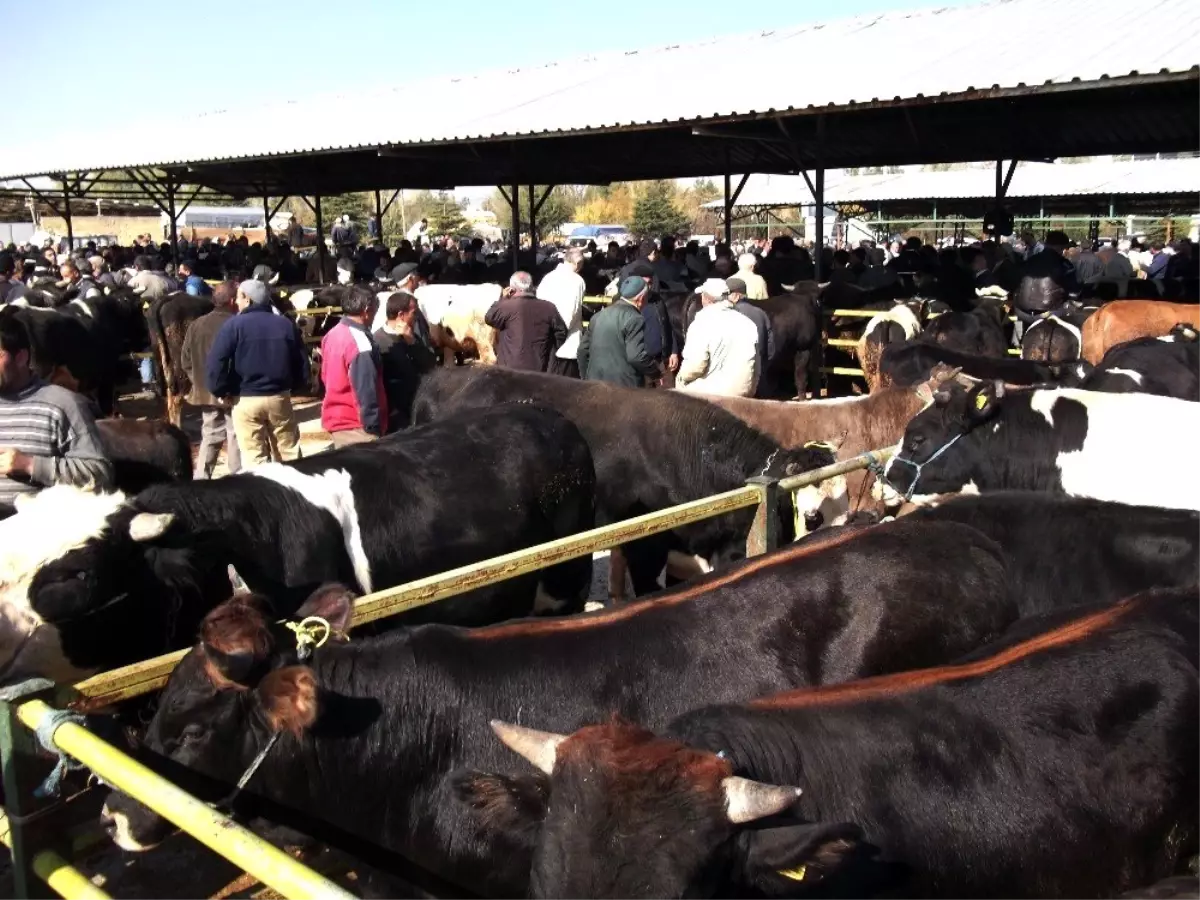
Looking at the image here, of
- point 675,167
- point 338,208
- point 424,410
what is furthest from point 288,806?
point 338,208

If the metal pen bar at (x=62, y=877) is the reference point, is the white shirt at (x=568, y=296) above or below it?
above

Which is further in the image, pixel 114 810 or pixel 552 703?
pixel 552 703

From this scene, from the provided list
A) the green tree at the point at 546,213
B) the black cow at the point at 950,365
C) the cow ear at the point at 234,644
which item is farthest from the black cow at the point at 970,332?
the green tree at the point at 546,213

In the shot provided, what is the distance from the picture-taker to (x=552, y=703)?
2889 mm

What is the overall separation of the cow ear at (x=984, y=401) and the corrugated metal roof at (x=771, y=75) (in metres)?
4.68

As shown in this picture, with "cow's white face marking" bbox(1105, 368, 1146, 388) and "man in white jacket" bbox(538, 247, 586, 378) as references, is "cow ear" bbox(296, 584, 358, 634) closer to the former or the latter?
"cow's white face marking" bbox(1105, 368, 1146, 388)

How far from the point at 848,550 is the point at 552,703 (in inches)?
46.6

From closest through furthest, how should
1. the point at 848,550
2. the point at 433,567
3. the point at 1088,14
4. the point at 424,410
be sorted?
the point at 848,550 → the point at 433,567 → the point at 424,410 → the point at 1088,14

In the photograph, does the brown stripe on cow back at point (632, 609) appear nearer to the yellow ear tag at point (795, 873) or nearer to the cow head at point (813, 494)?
the yellow ear tag at point (795, 873)

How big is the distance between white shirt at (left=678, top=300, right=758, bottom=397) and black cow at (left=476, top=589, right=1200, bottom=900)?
208 inches

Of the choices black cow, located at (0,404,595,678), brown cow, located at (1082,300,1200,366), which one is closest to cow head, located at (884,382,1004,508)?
black cow, located at (0,404,595,678)

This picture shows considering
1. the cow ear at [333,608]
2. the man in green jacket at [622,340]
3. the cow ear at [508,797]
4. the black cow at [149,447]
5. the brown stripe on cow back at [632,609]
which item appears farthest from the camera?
the man in green jacket at [622,340]

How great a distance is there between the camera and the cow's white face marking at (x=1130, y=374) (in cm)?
734

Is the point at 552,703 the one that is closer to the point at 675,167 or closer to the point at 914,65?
the point at 914,65
